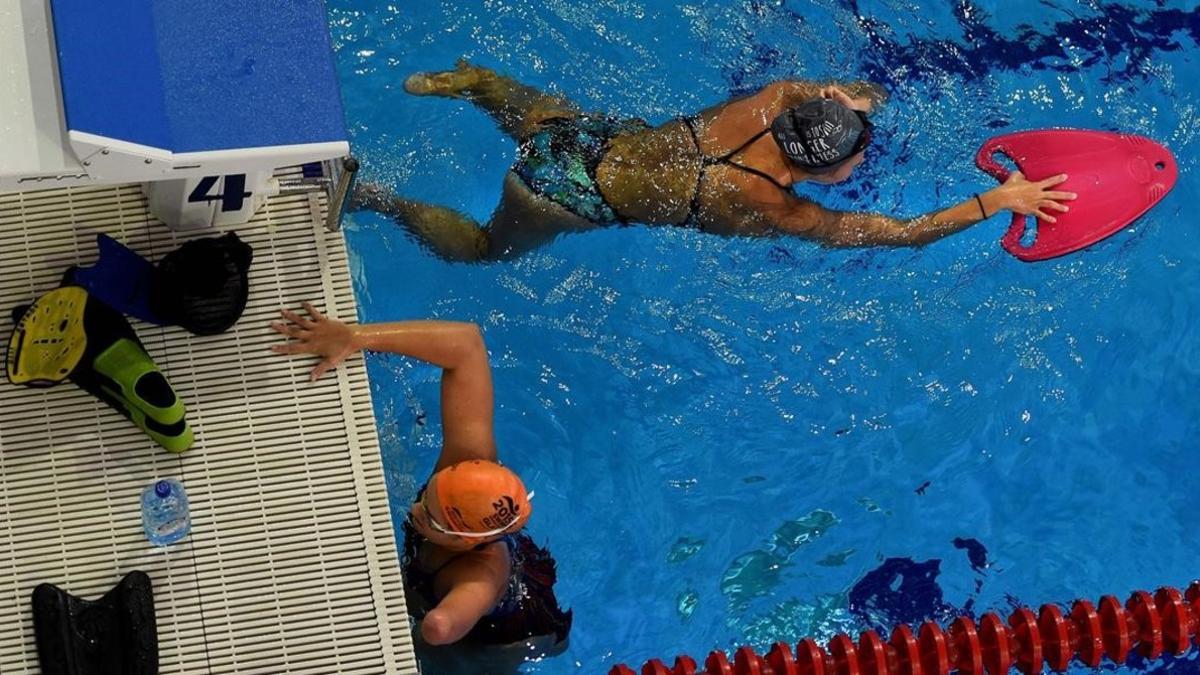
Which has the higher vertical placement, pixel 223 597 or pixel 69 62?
pixel 69 62

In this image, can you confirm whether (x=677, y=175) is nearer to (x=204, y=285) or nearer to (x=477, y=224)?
(x=477, y=224)

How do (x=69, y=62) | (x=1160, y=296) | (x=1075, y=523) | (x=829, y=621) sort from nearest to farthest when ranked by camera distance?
(x=69, y=62) < (x=829, y=621) < (x=1075, y=523) < (x=1160, y=296)

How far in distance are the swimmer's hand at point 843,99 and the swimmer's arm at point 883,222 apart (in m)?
0.33

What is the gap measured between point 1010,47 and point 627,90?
1570 mm

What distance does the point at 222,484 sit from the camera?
3686 mm

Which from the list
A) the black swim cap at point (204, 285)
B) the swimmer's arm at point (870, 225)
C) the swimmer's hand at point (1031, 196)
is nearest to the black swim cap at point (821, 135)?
the swimmer's arm at point (870, 225)

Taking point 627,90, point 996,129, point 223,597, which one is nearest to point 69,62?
point 223,597

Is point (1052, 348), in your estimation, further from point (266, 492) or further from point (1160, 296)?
point (266, 492)

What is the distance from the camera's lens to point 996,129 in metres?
5.45

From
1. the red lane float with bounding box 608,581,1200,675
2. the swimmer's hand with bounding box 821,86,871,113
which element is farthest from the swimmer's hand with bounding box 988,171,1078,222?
the red lane float with bounding box 608,581,1200,675

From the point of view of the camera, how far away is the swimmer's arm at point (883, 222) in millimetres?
4539

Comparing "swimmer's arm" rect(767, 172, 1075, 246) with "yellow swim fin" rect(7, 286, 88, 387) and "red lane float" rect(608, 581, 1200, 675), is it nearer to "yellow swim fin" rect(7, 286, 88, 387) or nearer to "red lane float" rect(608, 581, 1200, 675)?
"red lane float" rect(608, 581, 1200, 675)

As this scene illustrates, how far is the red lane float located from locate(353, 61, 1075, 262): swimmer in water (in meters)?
1.28

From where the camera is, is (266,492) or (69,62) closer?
(69,62)
